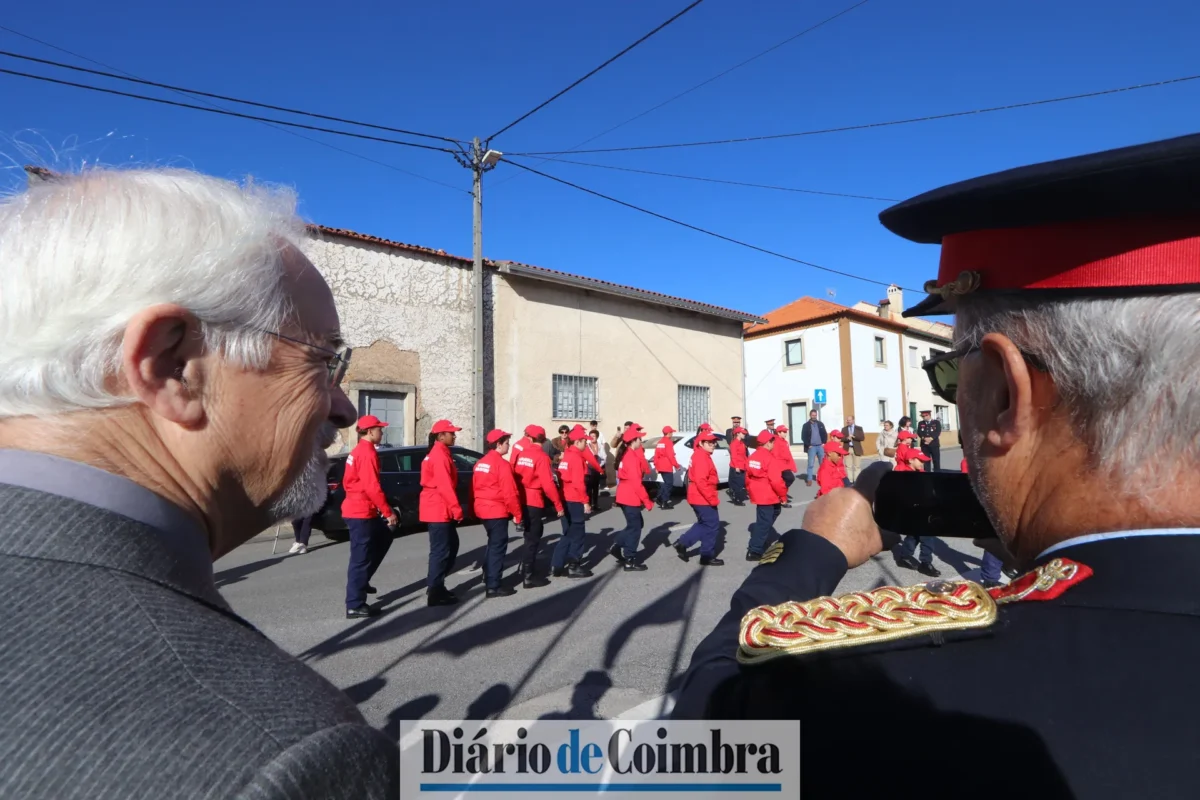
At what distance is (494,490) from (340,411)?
19.9 ft

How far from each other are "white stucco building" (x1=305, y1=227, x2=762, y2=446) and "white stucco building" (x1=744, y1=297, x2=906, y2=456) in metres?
9.72

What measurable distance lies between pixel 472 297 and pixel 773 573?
15.0 meters

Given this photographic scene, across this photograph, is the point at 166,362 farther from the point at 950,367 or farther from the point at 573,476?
the point at 573,476

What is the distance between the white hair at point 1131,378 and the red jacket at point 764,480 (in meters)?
8.20

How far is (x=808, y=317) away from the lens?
29750 millimetres

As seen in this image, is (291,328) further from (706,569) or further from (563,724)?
(706,569)

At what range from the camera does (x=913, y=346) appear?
3225 cm

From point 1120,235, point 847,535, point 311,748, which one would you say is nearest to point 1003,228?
point 1120,235

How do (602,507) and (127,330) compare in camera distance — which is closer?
A: (127,330)

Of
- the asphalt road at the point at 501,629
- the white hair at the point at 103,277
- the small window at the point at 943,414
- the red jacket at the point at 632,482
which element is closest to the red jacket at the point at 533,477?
the red jacket at the point at 632,482

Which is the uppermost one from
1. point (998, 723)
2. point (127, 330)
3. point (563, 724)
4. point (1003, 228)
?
point (1003, 228)

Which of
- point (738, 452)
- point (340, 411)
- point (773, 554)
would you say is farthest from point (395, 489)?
point (773, 554)

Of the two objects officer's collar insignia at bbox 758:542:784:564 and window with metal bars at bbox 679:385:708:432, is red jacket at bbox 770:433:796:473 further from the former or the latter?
officer's collar insignia at bbox 758:542:784:564

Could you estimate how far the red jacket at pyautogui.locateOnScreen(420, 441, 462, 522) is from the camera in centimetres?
710
